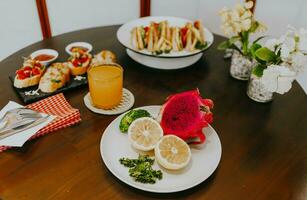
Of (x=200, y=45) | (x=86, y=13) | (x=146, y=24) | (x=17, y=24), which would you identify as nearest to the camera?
(x=200, y=45)

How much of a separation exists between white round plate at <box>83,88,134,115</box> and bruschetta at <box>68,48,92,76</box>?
14 centimetres

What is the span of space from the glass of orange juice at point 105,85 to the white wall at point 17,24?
128 cm

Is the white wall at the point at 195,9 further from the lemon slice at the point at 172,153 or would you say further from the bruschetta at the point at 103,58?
the lemon slice at the point at 172,153

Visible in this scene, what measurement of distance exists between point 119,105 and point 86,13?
155 cm

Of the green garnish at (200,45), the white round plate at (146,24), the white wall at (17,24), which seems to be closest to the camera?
the white round plate at (146,24)

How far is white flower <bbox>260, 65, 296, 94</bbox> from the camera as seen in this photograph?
3.43 feet

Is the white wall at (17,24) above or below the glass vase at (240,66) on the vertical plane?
below

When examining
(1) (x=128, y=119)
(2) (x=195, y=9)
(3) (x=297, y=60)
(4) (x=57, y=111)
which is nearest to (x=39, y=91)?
(4) (x=57, y=111)

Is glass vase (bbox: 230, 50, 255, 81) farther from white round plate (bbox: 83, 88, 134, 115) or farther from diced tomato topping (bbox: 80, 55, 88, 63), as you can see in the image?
diced tomato topping (bbox: 80, 55, 88, 63)

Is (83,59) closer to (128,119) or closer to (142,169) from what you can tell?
(128,119)

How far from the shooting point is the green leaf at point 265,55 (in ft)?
3.71

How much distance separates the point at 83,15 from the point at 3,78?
1327 millimetres

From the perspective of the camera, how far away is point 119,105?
121 cm

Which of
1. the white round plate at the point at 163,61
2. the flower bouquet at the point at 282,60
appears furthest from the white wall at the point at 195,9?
the flower bouquet at the point at 282,60
